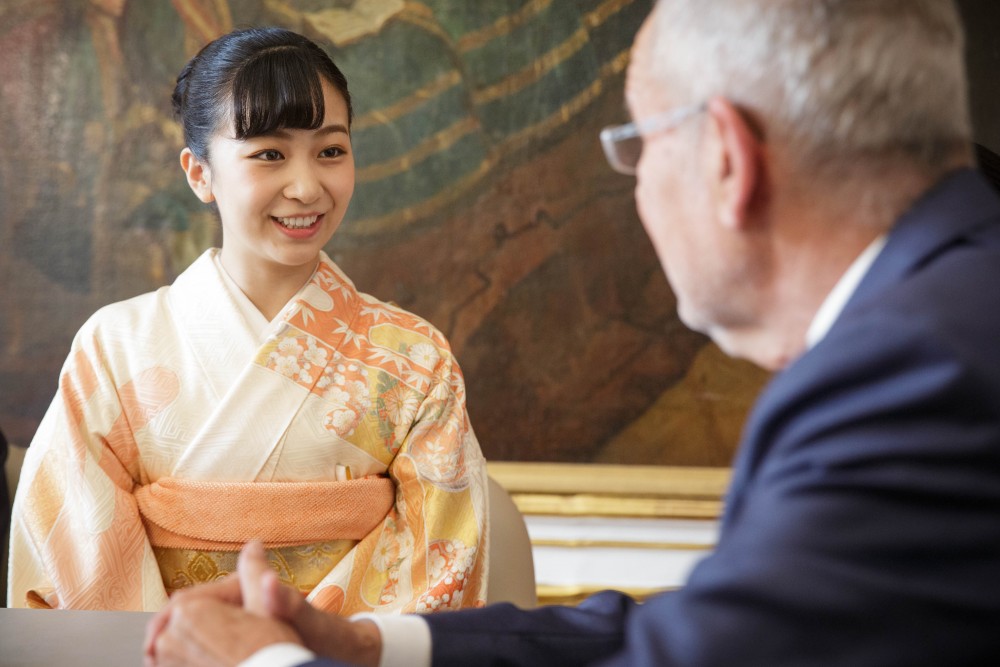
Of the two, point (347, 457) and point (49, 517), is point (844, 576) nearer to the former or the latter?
point (347, 457)

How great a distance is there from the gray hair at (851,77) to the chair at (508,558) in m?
1.22

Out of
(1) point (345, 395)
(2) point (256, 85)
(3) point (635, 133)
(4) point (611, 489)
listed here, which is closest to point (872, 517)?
(3) point (635, 133)

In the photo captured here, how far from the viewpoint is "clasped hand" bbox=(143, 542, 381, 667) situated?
80 cm

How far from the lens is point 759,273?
78cm

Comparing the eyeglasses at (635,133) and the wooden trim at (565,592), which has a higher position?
the eyeglasses at (635,133)

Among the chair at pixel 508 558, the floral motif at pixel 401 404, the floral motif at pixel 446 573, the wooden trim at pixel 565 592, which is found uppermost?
the floral motif at pixel 401 404

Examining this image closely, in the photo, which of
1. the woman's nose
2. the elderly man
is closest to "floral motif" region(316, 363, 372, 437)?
the woman's nose

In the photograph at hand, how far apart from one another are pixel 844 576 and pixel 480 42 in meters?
2.46

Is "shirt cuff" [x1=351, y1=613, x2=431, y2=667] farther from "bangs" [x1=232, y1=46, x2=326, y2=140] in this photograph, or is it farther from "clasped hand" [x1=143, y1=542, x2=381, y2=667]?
"bangs" [x1=232, y1=46, x2=326, y2=140]

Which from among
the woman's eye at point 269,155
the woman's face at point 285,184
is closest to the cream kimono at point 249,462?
the woman's face at point 285,184

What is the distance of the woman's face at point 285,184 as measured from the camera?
5.57ft

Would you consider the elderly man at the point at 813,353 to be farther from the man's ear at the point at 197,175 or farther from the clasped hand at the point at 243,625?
the man's ear at the point at 197,175

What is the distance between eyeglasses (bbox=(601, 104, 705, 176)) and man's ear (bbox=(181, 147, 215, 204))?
1042mm

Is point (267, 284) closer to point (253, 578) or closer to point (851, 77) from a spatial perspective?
point (253, 578)
